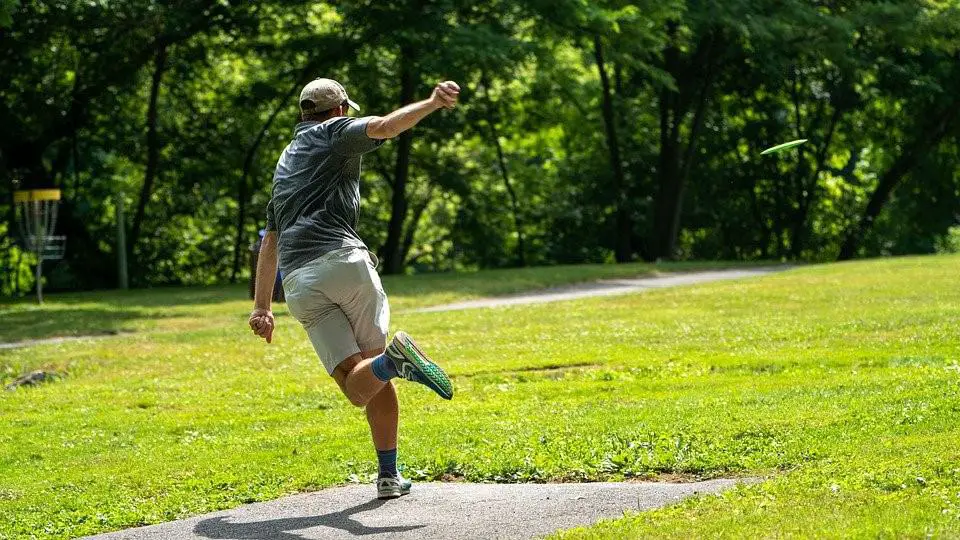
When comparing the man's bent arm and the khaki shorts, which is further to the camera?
the man's bent arm

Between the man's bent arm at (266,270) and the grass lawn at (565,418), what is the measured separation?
3.40 feet

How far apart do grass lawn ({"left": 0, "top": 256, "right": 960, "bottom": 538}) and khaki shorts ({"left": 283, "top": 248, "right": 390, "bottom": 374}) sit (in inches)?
40.0

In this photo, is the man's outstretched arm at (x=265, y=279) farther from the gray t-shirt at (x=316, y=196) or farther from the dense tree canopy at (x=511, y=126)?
the dense tree canopy at (x=511, y=126)

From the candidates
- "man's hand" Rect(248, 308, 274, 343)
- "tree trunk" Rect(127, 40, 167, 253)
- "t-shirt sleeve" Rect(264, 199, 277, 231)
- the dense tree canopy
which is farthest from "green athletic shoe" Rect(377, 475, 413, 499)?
"tree trunk" Rect(127, 40, 167, 253)

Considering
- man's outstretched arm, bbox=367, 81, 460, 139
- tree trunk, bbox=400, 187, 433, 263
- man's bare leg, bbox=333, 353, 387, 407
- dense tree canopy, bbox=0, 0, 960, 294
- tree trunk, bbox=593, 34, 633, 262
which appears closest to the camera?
man's outstretched arm, bbox=367, 81, 460, 139

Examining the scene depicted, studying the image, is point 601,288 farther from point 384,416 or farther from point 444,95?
point 444,95

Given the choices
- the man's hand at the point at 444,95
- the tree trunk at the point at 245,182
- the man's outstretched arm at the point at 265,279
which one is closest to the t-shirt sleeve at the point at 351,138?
the man's hand at the point at 444,95

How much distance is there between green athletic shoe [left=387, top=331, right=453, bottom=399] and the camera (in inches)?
Result: 253

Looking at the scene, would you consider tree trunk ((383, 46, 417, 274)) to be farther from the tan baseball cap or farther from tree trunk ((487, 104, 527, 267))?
the tan baseball cap

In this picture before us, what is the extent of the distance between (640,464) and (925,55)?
29087mm

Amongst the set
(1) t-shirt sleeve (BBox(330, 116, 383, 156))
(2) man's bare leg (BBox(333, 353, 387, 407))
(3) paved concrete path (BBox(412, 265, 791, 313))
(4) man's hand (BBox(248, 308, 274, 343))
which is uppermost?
(1) t-shirt sleeve (BBox(330, 116, 383, 156))

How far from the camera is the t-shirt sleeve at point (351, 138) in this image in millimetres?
6527

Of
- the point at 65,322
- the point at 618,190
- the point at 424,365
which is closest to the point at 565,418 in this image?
the point at 424,365

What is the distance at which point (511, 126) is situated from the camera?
33906 mm
